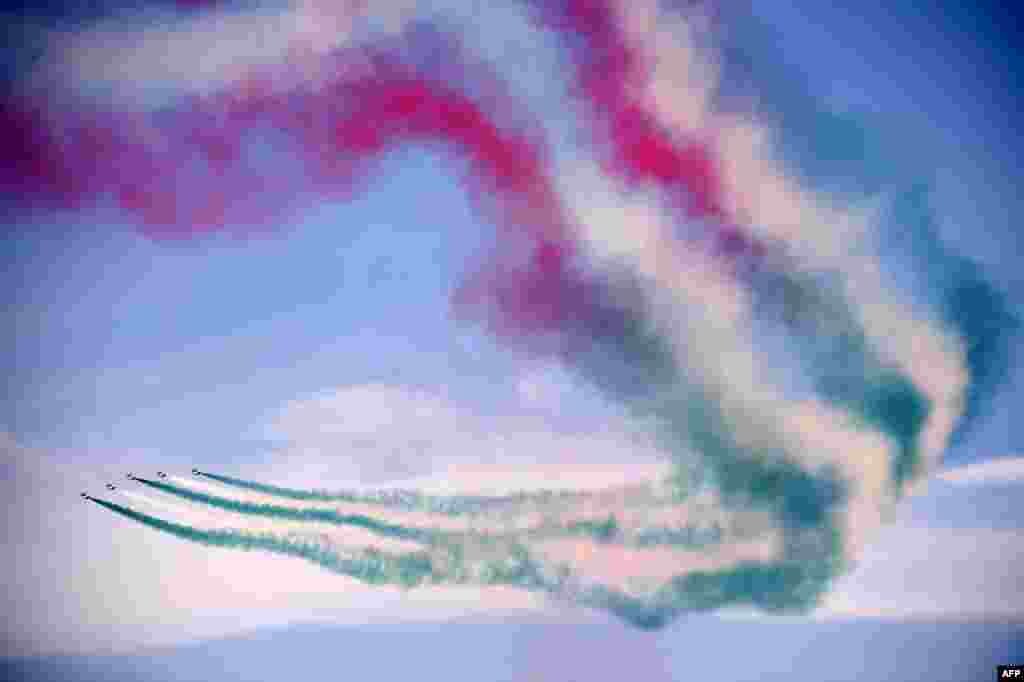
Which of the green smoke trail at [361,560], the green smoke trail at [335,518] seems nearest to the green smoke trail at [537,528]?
the green smoke trail at [335,518]

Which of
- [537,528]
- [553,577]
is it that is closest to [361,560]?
[537,528]

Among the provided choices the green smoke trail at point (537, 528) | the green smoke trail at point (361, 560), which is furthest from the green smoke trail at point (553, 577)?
the green smoke trail at point (537, 528)

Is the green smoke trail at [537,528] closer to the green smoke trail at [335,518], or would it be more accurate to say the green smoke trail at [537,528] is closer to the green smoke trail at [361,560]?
the green smoke trail at [335,518]

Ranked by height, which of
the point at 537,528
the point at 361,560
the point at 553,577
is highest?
the point at 537,528

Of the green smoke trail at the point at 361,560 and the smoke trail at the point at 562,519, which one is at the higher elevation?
the smoke trail at the point at 562,519

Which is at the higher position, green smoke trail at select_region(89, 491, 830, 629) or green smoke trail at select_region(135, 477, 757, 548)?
green smoke trail at select_region(135, 477, 757, 548)

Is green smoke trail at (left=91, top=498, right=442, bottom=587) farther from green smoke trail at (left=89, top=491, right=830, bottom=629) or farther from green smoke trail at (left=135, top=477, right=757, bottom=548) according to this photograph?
green smoke trail at (left=135, top=477, right=757, bottom=548)

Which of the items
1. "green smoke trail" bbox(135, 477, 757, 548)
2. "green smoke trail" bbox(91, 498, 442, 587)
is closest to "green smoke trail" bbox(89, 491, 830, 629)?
"green smoke trail" bbox(91, 498, 442, 587)

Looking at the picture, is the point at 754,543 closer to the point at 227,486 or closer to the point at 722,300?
the point at 722,300

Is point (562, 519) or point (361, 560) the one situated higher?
point (562, 519)

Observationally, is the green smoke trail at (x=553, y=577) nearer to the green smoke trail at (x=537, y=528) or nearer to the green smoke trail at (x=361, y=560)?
the green smoke trail at (x=361, y=560)

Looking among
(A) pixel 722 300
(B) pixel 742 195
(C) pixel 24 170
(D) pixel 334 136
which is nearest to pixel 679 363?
(A) pixel 722 300

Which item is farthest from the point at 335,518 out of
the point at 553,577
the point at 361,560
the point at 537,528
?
the point at 553,577

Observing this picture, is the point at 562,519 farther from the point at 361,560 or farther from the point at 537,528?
the point at 361,560
